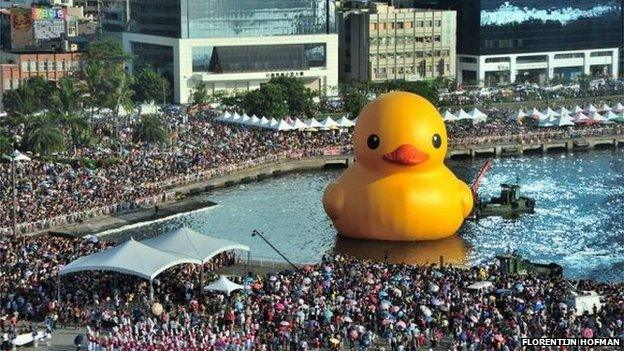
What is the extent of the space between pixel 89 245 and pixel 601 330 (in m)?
26.6

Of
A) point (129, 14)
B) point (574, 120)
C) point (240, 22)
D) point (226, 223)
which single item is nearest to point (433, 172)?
point (226, 223)

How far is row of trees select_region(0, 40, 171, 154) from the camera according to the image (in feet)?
355

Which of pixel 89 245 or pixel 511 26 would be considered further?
pixel 511 26

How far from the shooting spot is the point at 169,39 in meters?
158

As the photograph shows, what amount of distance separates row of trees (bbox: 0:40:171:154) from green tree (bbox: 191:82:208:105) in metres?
8.72

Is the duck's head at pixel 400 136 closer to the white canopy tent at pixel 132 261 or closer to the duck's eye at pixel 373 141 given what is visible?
the duck's eye at pixel 373 141

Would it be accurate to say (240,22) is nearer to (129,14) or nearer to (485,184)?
(129,14)

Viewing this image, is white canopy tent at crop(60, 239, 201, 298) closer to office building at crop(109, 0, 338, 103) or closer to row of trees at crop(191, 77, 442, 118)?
row of trees at crop(191, 77, 442, 118)

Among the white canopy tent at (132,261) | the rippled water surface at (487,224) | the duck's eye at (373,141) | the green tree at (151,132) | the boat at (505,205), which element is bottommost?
the rippled water surface at (487,224)

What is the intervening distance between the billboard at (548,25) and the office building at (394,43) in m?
6.32

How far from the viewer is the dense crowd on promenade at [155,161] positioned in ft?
299

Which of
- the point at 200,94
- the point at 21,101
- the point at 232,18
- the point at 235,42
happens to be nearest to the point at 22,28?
the point at 232,18

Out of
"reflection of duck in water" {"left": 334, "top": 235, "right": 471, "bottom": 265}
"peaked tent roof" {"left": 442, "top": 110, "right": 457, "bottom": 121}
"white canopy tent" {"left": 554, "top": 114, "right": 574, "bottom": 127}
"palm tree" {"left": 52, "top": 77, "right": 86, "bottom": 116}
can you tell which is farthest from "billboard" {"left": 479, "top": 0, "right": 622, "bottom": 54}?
"reflection of duck in water" {"left": 334, "top": 235, "right": 471, "bottom": 265}

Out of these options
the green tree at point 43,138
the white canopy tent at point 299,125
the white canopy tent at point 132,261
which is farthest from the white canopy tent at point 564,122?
the white canopy tent at point 132,261
